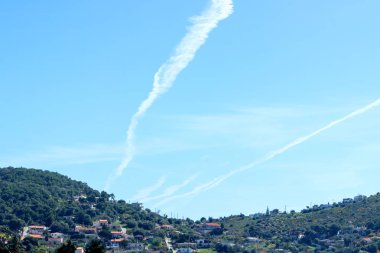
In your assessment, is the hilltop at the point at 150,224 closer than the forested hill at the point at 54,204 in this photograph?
Yes

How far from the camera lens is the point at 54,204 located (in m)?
157

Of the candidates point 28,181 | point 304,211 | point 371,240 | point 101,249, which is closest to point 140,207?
point 28,181

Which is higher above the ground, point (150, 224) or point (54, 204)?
point (54, 204)

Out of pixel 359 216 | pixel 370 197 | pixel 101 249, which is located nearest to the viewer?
pixel 101 249

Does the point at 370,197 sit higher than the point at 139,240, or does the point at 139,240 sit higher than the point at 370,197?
the point at 370,197

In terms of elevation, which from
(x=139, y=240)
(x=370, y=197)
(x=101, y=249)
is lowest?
(x=101, y=249)

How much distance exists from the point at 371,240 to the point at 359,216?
22.1 metres

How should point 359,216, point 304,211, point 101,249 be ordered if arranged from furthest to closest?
point 304,211 < point 359,216 < point 101,249

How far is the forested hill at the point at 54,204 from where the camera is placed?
147125 millimetres

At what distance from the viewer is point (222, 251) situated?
128375mm

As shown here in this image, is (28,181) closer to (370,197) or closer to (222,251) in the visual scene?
(222,251)

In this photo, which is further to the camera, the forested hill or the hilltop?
the forested hill

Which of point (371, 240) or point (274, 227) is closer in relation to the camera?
point (371, 240)

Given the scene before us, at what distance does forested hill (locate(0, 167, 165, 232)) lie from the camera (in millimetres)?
147125
